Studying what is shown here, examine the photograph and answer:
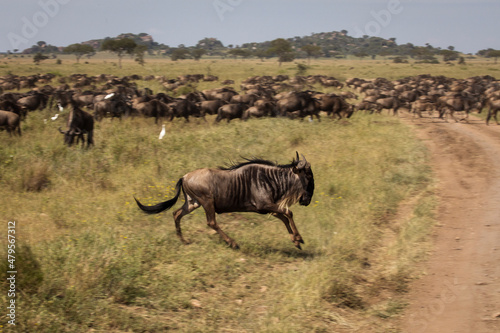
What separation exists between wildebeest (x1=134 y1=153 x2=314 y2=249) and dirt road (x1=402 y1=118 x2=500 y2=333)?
2081 millimetres

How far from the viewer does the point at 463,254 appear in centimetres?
696

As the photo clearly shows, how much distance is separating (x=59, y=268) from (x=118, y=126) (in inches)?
462

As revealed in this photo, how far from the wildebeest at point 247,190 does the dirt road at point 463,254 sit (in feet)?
6.83

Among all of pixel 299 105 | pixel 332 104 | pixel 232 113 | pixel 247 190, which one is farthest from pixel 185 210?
pixel 332 104

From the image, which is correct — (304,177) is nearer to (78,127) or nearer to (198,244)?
(198,244)

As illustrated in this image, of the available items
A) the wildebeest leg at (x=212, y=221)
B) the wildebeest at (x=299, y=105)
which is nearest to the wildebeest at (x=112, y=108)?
the wildebeest at (x=299, y=105)

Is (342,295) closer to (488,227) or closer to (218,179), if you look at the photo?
(218,179)

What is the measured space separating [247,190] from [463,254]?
11.0ft

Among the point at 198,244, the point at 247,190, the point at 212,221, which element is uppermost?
the point at 247,190

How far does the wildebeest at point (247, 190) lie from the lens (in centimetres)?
702

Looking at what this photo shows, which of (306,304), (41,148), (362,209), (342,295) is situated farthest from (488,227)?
(41,148)

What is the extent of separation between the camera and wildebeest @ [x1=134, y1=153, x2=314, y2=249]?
23.0 feet

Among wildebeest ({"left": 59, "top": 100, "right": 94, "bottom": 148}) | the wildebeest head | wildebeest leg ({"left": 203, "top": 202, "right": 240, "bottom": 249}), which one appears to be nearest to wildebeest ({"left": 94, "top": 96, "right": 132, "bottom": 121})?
wildebeest ({"left": 59, "top": 100, "right": 94, "bottom": 148})

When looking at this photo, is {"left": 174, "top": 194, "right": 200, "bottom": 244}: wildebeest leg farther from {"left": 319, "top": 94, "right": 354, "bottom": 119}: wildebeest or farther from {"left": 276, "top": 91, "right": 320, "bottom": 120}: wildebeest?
{"left": 319, "top": 94, "right": 354, "bottom": 119}: wildebeest
